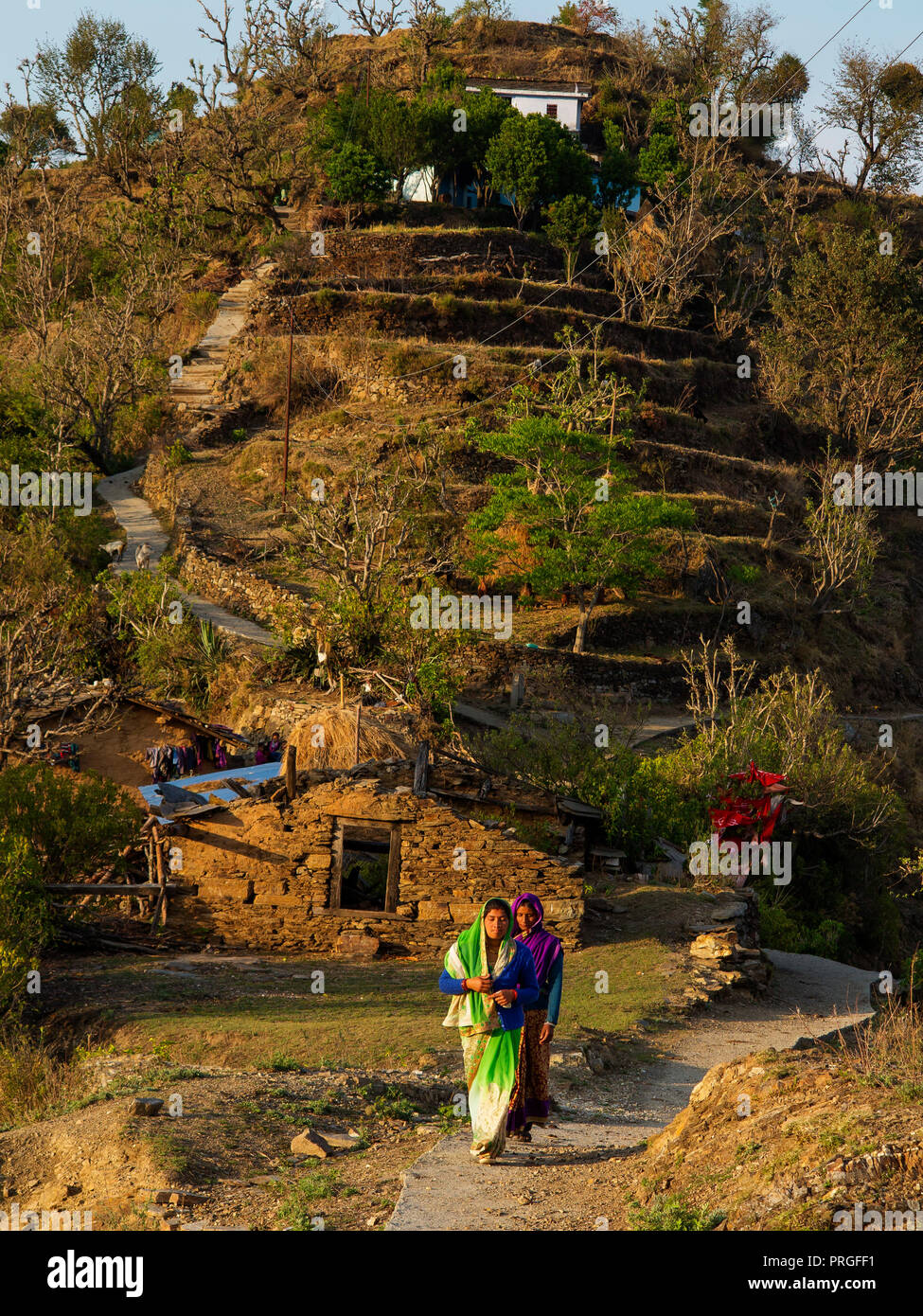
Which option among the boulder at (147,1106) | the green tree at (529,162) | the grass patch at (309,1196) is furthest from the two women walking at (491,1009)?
the green tree at (529,162)

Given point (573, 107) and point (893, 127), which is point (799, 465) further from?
point (893, 127)

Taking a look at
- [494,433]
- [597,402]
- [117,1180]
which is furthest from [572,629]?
[117,1180]

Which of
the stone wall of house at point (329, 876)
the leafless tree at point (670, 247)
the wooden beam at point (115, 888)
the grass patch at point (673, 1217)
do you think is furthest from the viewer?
the leafless tree at point (670, 247)

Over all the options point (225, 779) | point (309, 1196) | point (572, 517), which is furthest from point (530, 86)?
point (309, 1196)

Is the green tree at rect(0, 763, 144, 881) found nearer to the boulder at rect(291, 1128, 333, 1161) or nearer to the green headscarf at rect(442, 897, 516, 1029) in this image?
the boulder at rect(291, 1128, 333, 1161)

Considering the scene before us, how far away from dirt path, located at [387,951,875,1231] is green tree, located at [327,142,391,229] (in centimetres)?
4195

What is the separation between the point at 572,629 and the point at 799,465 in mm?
17213

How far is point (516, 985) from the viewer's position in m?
8.09

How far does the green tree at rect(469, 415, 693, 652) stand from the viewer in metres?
33.8

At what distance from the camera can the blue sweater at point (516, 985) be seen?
8.03m

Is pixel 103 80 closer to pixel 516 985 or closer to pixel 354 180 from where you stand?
pixel 354 180

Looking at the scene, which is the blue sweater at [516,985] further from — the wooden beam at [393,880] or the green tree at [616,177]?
the green tree at [616,177]

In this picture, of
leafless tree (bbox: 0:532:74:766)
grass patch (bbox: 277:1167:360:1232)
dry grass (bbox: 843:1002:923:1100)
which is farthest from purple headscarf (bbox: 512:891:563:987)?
leafless tree (bbox: 0:532:74:766)

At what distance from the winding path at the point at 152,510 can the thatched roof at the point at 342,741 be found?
306 inches
